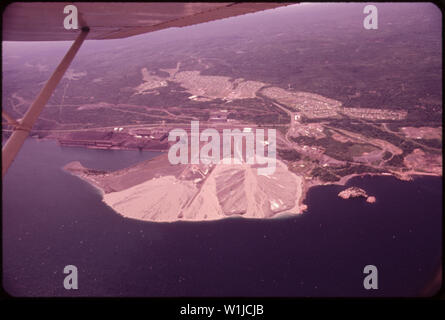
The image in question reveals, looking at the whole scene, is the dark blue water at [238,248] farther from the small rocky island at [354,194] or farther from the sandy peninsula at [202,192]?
the sandy peninsula at [202,192]

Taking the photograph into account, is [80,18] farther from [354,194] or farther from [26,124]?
[354,194]

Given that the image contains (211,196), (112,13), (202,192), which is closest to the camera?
(112,13)

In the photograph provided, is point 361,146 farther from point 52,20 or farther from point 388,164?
point 52,20

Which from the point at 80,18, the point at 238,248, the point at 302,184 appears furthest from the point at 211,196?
the point at 80,18

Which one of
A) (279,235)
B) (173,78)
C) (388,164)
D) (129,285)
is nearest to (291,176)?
(279,235)

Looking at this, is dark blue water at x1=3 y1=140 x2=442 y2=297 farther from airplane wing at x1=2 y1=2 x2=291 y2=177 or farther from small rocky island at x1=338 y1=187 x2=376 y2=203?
airplane wing at x1=2 y1=2 x2=291 y2=177
